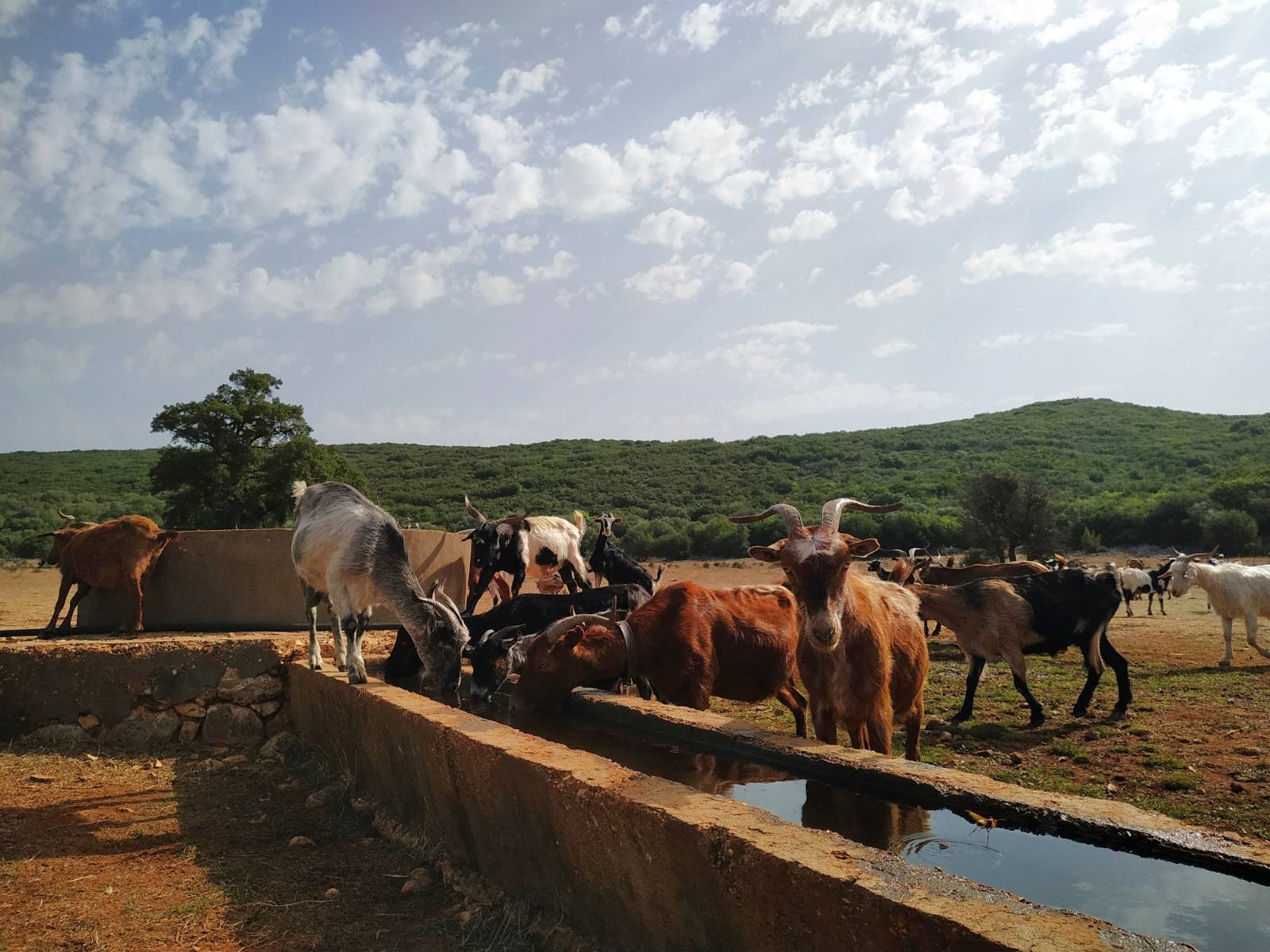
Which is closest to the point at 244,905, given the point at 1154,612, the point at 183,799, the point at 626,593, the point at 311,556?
the point at 183,799

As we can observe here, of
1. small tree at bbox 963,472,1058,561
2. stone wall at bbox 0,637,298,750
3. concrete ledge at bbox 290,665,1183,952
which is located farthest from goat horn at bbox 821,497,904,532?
small tree at bbox 963,472,1058,561

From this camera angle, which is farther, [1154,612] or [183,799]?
[1154,612]

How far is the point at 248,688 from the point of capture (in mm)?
8008

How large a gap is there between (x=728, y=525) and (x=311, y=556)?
30812mm

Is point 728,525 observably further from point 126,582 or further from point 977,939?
point 977,939

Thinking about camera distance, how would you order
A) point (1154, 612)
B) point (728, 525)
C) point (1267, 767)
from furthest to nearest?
point (728, 525), point (1154, 612), point (1267, 767)

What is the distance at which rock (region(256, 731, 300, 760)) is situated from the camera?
7.43m

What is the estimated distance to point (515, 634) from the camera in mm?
8180

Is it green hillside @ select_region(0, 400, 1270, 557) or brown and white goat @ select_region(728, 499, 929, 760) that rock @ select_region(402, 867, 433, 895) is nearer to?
brown and white goat @ select_region(728, 499, 929, 760)

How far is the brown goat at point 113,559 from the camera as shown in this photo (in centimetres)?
986

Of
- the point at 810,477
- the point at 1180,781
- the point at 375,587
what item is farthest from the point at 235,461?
the point at 810,477

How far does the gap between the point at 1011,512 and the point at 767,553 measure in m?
31.8

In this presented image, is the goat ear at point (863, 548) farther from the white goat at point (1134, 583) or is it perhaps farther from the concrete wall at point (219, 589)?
the white goat at point (1134, 583)

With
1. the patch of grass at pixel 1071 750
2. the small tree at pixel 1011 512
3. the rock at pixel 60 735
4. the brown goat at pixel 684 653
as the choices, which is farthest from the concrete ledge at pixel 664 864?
the small tree at pixel 1011 512
